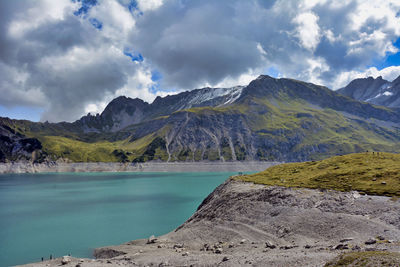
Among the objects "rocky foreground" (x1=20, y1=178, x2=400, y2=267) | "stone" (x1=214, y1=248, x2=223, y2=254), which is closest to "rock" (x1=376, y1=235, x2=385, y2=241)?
"rocky foreground" (x1=20, y1=178, x2=400, y2=267)

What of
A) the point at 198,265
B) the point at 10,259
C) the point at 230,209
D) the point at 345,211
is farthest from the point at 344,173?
the point at 10,259

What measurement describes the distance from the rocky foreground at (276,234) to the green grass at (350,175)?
273cm

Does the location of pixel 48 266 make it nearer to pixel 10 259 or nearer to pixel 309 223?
pixel 10 259

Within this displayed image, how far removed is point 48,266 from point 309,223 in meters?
33.4

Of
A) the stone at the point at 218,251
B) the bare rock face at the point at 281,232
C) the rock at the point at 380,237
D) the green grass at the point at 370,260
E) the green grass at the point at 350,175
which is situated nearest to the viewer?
the green grass at the point at 370,260

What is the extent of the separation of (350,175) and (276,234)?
20823mm

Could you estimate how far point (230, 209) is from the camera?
49656mm

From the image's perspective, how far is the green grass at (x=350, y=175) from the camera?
44.2 meters

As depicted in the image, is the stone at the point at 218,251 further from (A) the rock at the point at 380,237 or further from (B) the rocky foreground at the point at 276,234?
(A) the rock at the point at 380,237

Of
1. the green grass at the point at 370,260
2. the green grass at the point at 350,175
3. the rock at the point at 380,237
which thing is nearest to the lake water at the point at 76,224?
the green grass at the point at 350,175

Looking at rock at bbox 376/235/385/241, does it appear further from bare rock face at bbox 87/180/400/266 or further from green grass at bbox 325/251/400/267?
green grass at bbox 325/251/400/267

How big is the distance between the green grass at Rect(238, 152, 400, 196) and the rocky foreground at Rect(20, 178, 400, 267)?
2731 mm

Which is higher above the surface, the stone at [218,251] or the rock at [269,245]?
the rock at [269,245]

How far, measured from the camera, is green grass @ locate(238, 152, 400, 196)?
44.2 metres
